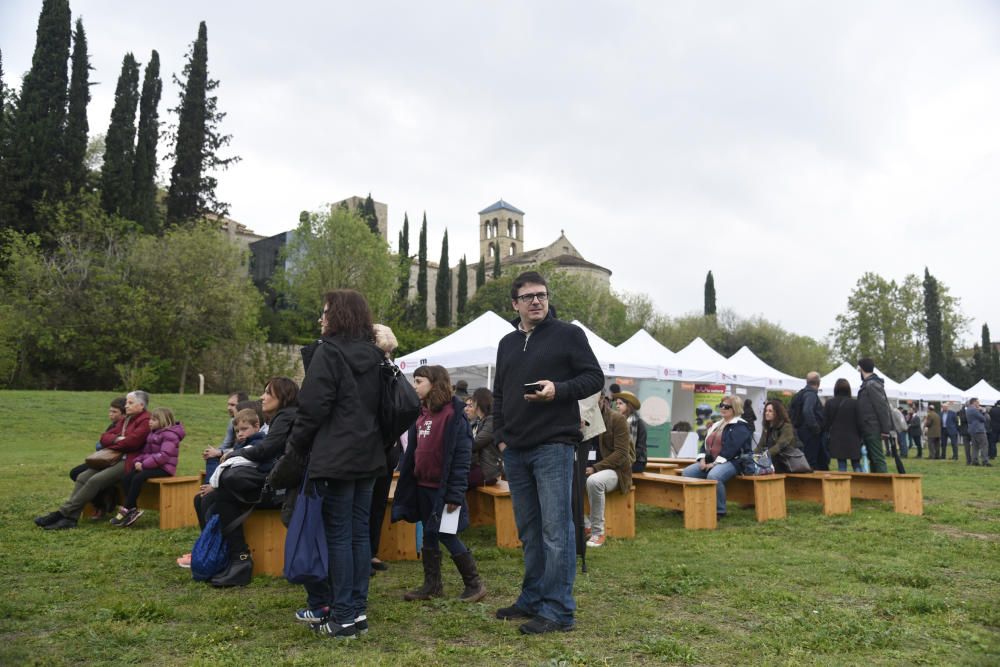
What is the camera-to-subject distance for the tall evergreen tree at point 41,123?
31750 mm

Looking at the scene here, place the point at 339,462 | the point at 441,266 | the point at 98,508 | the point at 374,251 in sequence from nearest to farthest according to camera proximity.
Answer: the point at 339,462, the point at 98,508, the point at 374,251, the point at 441,266

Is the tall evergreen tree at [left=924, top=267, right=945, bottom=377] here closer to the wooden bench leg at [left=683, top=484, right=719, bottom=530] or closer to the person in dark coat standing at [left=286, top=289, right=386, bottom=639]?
the wooden bench leg at [left=683, top=484, right=719, bottom=530]

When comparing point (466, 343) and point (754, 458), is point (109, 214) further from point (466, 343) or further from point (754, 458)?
point (754, 458)

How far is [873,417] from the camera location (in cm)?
1018

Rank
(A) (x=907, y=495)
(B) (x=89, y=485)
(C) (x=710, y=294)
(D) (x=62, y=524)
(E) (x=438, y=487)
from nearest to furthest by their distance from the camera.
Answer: (E) (x=438, y=487), (D) (x=62, y=524), (B) (x=89, y=485), (A) (x=907, y=495), (C) (x=710, y=294)

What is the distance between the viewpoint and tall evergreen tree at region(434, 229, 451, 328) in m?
58.9

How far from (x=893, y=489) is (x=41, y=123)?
36034 millimetres

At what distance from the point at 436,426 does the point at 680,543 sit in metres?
3.07

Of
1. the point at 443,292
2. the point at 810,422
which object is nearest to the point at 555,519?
the point at 810,422

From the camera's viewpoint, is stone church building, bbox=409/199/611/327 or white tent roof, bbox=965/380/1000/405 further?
stone church building, bbox=409/199/611/327

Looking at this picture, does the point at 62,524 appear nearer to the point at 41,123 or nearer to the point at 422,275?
the point at 41,123

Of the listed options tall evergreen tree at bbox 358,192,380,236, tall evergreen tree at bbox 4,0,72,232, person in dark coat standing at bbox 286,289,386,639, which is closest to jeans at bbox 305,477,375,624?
person in dark coat standing at bbox 286,289,386,639

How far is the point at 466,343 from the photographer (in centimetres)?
1342

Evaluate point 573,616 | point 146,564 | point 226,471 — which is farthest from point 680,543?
point 146,564
